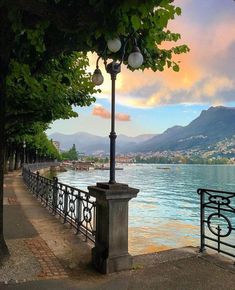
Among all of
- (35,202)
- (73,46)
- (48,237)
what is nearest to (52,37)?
(73,46)

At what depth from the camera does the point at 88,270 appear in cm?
650

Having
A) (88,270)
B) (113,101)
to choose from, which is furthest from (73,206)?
(113,101)

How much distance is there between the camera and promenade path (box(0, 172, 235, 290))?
18.6 feet

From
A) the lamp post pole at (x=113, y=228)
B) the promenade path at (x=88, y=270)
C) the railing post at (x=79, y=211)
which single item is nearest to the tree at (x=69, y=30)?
the lamp post pole at (x=113, y=228)

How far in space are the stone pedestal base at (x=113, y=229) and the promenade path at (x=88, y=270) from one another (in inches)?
7.5

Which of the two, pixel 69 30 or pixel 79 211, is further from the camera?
pixel 79 211

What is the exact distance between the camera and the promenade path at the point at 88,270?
18.6 feet

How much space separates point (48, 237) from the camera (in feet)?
29.3

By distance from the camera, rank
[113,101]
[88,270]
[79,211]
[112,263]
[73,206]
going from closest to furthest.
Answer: [112,263], [88,270], [113,101], [79,211], [73,206]

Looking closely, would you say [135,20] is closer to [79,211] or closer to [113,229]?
[113,229]

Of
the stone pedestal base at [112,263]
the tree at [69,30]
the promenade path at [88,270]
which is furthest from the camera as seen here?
the stone pedestal base at [112,263]

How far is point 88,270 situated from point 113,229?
0.84 m

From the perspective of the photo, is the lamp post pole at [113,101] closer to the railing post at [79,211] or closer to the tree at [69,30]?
the tree at [69,30]

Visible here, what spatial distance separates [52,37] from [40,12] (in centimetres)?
153
